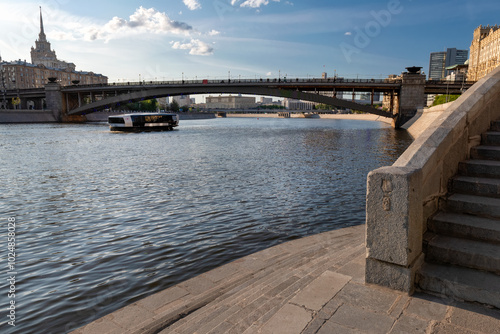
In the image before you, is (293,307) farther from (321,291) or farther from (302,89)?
(302,89)

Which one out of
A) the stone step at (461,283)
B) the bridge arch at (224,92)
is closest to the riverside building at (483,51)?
the bridge arch at (224,92)

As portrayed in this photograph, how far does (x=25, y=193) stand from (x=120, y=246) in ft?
26.1

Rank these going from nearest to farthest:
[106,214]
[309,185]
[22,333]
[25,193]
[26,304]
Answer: [22,333]
[26,304]
[106,214]
[25,193]
[309,185]

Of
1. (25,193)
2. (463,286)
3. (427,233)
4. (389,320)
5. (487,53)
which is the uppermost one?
(487,53)

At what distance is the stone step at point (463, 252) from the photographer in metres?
3.86

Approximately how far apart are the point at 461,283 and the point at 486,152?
8.94ft

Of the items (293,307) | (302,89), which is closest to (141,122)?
(302,89)

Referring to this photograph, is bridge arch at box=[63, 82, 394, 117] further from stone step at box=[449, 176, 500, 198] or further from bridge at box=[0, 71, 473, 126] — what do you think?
stone step at box=[449, 176, 500, 198]

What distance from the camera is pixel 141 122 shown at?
59969mm

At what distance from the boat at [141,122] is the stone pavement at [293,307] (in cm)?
5629

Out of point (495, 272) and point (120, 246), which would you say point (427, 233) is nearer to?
point (495, 272)

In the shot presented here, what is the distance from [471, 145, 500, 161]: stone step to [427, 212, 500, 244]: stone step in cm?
146

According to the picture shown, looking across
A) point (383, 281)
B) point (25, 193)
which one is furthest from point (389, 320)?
point (25, 193)

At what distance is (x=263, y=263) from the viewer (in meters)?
6.56
